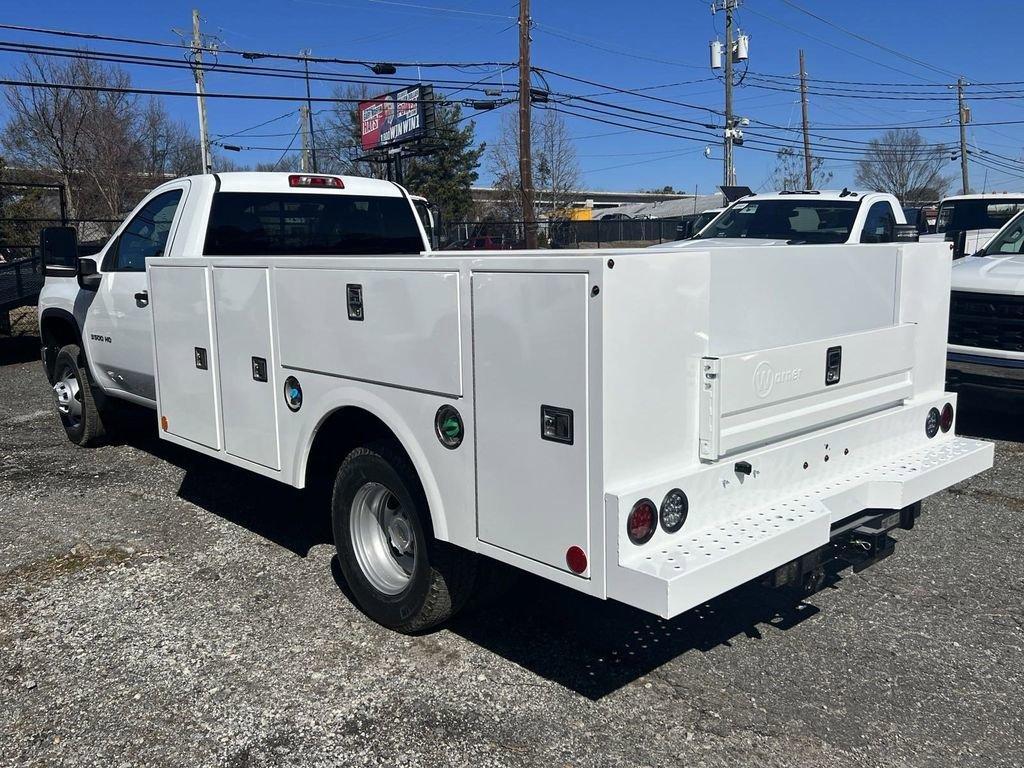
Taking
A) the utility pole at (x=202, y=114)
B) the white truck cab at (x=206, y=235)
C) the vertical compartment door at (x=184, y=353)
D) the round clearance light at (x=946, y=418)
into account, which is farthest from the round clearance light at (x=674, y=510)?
the utility pole at (x=202, y=114)

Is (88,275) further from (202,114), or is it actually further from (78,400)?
(202,114)

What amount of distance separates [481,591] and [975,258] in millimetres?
6821

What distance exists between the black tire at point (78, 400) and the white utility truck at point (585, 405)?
9.09 feet

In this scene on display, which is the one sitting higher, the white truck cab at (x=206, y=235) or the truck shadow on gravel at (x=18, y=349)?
the white truck cab at (x=206, y=235)

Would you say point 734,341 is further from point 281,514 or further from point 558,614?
point 281,514

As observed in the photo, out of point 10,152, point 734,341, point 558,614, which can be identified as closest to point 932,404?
point 734,341

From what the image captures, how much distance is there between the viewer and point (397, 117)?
104ft

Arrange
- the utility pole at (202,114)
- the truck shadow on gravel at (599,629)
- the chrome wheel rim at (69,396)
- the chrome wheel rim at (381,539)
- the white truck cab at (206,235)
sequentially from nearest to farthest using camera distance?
the truck shadow on gravel at (599,629), the chrome wheel rim at (381,539), the white truck cab at (206,235), the chrome wheel rim at (69,396), the utility pole at (202,114)

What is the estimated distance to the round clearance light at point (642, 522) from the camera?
3055 mm

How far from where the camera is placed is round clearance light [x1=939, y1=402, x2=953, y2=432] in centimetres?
452

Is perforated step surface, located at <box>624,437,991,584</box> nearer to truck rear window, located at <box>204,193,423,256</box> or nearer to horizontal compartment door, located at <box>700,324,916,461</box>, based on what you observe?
horizontal compartment door, located at <box>700,324,916,461</box>

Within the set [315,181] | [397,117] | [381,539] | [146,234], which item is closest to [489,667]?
[381,539]

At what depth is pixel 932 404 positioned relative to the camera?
4430 millimetres

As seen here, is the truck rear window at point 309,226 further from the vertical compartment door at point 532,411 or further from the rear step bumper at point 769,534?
the rear step bumper at point 769,534
